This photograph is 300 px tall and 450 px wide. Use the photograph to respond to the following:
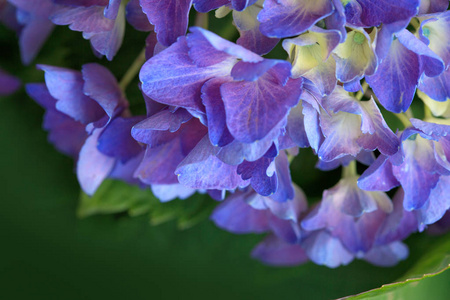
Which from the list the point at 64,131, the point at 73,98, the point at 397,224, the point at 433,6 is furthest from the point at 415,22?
A: the point at 64,131

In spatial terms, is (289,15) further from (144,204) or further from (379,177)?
(144,204)

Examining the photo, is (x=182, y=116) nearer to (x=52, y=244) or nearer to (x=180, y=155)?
(x=180, y=155)

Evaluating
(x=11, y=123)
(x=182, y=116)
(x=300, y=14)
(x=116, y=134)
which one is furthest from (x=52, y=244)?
(x=300, y=14)

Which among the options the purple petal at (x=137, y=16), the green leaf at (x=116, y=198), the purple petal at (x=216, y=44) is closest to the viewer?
the purple petal at (x=216, y=44)

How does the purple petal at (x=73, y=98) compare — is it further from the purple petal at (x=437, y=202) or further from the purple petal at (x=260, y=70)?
the purple petal at (x=437, y=202)

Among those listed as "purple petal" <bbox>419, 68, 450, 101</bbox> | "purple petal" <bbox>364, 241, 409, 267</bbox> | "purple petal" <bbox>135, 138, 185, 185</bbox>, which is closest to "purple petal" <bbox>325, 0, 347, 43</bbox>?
"purple petal" <bbox>419, 68, 450, 101</bbox>

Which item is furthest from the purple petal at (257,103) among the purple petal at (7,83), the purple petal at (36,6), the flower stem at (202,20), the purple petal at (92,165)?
the purple petal at (7,83)

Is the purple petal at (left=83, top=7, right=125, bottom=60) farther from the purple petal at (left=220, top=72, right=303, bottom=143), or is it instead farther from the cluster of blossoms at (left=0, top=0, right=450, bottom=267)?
the purple petal at (left=220, top=72, right=303, bottom=143)
